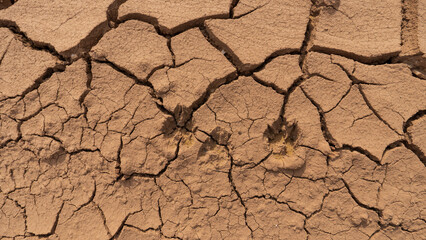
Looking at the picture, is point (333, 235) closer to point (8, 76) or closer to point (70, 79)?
point (70, 79)

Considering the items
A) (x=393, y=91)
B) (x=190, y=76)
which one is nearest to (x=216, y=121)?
(x=190, y=76)

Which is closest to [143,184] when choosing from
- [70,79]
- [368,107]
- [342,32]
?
[70,79]

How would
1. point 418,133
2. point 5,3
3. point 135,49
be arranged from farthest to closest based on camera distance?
point 5,3 < point 135,49 < point 418,133

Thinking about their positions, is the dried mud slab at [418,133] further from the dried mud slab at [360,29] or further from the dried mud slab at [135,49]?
the dried mud slab at [135,49]

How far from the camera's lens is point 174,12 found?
2068mm

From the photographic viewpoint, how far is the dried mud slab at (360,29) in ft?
6.57

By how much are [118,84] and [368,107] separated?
1814 mm

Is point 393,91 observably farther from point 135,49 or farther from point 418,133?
point 135,49

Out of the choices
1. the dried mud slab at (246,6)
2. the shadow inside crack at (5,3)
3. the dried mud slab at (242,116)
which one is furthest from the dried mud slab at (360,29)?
the shadow inside crack at (5,3)

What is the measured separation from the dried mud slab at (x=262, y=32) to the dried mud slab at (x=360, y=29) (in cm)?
16

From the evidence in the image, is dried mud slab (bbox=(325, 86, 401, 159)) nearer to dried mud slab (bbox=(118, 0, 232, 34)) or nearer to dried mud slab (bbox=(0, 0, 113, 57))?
dried mud slab (bbox=(118, 0, 232, 34))

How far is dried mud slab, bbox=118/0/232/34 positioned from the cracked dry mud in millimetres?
10

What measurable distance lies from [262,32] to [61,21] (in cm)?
155

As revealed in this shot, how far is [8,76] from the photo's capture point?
81.9 inches
